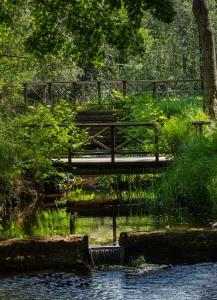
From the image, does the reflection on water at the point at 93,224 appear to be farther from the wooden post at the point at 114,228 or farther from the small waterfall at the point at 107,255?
the small waterfall at the point at 107,255

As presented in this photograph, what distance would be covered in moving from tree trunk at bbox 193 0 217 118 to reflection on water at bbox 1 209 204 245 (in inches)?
251

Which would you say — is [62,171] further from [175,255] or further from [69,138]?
[175,255]

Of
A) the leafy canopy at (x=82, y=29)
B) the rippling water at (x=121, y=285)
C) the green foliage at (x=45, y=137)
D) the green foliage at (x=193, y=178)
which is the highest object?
the leafy canopy at (x=82, y=29)

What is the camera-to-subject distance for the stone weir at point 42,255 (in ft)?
34.6

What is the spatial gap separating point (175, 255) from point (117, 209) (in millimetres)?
4568

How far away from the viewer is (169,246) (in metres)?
11.1

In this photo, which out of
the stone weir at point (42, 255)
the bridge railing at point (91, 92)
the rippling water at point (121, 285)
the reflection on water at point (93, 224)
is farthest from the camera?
the bridge railing at point (91, 92)

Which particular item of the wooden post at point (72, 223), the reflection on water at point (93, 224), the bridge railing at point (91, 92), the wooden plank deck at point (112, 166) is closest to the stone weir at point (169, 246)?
the reflection on water at point (93, 224)

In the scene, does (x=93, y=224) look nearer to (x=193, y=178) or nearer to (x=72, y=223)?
(x=72, y=223)

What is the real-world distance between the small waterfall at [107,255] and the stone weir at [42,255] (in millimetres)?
316

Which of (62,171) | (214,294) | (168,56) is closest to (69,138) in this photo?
(62,171)

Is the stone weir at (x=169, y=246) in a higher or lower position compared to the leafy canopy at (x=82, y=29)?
lower

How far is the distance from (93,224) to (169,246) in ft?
10.0

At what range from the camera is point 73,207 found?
1603cm
